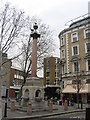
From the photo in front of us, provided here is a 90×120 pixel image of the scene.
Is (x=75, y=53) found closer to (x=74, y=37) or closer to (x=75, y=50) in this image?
(x=75, y=50)

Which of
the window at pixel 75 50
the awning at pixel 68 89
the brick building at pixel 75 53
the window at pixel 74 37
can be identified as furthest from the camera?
the window at pixel 74 37

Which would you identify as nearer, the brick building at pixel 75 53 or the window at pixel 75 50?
the brick building at pixel 75 53

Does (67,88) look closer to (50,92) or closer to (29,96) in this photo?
(29,96)

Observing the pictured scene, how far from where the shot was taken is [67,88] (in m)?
35.3

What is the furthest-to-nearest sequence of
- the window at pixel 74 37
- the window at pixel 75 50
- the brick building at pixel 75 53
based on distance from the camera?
1. the window at pixel 74 37
2. the window at pixel 75 50
3. the brick building at pixel 75 53

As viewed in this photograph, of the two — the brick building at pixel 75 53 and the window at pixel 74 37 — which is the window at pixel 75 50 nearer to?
the brick building at pixel 75 53

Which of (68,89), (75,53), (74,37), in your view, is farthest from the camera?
(74,37)

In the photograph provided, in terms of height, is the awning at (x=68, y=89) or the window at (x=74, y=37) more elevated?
the window at (x=74, y=37)

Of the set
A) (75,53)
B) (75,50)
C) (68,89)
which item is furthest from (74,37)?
(68,89)

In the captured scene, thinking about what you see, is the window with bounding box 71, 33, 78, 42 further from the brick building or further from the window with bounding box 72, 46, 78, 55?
the window with bounding box 72, 46, 78, 55

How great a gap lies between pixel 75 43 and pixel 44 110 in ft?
64.0

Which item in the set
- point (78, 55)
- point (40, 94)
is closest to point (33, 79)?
point (40, 94)

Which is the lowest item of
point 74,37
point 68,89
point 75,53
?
point 68,89

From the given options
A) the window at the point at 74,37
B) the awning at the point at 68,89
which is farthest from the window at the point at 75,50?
the awning at the point at 68,89
